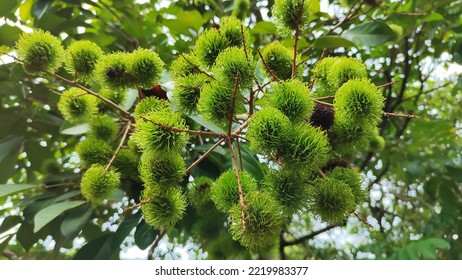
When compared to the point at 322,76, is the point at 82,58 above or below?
above

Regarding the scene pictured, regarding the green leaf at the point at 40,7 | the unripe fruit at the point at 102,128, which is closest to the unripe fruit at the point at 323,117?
the unripe fruit at the point at 102,128

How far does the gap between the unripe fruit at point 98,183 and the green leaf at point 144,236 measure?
26 cm

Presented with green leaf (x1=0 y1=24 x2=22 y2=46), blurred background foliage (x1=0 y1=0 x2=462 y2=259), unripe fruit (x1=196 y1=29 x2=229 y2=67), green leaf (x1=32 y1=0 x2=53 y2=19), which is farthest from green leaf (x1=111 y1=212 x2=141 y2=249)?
green leaf (x1=32 y1=0 x2=53 y2=19)

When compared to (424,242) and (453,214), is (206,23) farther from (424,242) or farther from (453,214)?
(453,214)

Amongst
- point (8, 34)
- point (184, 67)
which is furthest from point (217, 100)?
point (8, 34)

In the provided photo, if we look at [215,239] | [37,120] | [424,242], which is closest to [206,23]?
[37,120]

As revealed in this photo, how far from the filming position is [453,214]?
1.92 metres

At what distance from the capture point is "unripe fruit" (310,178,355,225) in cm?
77

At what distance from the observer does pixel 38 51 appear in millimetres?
945

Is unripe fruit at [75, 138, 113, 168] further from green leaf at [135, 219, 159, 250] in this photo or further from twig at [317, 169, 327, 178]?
twig at [317, 169, 327, 178]

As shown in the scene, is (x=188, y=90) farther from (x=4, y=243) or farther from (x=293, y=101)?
(x=4, y=243)

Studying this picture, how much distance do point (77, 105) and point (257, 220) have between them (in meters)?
0.61

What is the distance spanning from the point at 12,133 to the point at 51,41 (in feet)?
2.37

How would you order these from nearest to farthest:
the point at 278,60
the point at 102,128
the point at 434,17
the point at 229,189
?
the point at 229,189, the point at 278,60, the point at 102,128, the point at 434,17
